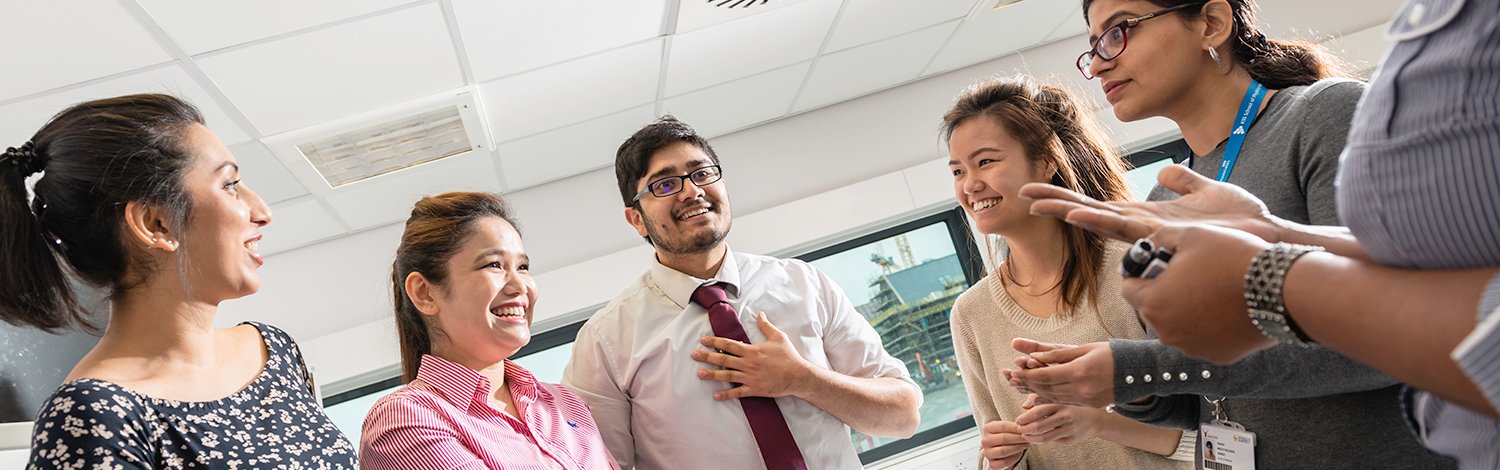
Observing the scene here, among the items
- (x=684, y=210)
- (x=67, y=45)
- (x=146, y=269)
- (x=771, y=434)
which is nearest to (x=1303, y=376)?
(x=771, y=434)

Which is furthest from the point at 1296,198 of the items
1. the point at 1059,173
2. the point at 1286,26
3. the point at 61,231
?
the point at 1286,26

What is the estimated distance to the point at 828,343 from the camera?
2293 mm

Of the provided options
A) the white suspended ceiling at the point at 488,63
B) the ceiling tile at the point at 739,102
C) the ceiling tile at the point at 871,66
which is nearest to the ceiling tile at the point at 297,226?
the white suspended ceiling at the point at 488,63

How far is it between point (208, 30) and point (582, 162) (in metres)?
2.13

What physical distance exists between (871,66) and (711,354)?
275 centimetres

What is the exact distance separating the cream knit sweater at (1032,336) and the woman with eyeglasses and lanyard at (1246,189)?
297 millimetres

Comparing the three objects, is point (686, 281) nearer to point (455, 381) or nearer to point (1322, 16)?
point (455, 381)

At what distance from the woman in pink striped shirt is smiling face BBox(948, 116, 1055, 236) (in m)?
1.02

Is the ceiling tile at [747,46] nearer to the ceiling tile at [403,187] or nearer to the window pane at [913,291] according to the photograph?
the ceiling tile at [403,187]

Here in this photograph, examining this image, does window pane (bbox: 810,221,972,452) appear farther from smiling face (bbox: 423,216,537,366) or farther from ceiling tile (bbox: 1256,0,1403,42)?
smiling face (bbox: 423,216,537,366)

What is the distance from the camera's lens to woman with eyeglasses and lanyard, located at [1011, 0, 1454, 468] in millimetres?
1249

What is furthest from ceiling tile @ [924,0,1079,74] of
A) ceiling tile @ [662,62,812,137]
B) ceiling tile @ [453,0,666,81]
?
ceiling tile @ [453,0,666,81]

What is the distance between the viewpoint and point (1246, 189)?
56.8 inches

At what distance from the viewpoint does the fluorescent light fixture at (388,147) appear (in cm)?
351
